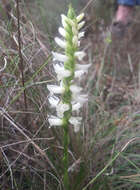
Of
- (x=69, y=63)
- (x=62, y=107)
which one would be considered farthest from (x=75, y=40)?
(x=62, y=107)

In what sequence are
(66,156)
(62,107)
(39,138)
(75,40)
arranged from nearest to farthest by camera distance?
(75,40)
(62,107)
(66,156)
(39,138)

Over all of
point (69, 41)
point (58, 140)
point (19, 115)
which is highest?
point (69, 41)

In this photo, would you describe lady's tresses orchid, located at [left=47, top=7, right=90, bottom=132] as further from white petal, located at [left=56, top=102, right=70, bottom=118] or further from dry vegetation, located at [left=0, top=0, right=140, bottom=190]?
dry vegetation, located at [left=0, top=0, right=140, bottom=190]

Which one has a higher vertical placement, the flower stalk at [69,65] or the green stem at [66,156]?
the flower stalk at [69,65]

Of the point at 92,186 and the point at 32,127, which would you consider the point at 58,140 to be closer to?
the point at 32,127

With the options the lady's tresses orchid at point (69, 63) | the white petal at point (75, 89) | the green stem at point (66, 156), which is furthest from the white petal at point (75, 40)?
the green stem at point (66, 156)

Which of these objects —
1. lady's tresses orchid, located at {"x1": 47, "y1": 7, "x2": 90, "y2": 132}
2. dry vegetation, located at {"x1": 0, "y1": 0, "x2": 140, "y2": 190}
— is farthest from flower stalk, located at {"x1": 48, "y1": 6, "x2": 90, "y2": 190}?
dry vegetation, located at {"x1": 0, "y1": 0, "x2": 140, "y2": 190}

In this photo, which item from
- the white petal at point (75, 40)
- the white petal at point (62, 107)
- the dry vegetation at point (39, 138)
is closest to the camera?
the white petal at point (75, 40)

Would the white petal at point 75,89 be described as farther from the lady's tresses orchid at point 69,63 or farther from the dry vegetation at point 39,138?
the dry vegetation at point 39,138

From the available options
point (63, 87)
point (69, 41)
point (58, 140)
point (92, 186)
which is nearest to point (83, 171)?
point (92, 186)

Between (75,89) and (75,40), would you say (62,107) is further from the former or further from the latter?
(75,40)

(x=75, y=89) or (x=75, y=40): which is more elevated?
(x=75, y=40)
